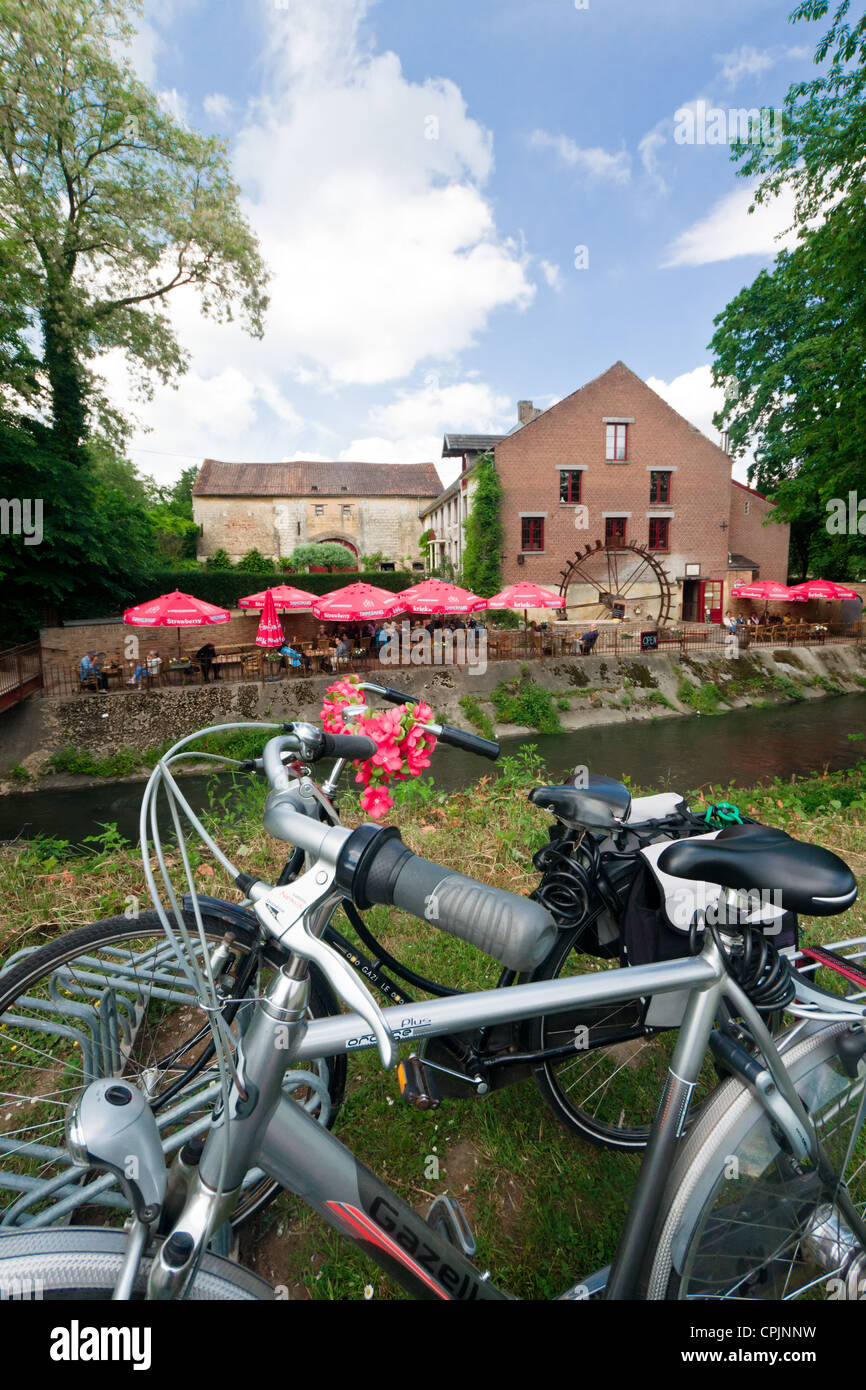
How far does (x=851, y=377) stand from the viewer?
9.92 meters

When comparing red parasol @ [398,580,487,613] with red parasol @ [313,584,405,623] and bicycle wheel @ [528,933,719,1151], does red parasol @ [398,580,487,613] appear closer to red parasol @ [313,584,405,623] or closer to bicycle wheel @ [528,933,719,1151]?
red parasol @ [313,584,405,623]

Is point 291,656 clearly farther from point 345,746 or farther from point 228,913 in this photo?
point 345,746

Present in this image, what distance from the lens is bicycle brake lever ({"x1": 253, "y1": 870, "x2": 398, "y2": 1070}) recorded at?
95cm

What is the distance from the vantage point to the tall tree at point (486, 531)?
27.2 m

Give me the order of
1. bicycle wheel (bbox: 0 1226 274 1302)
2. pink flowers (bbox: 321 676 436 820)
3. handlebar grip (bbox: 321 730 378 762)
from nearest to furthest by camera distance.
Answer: bicycle wheel (bbox: 0 1226 274 1302) → handlebar grip (bbox: 321 730 378 762) → pink flowers (bbox: 321 676 436 820)

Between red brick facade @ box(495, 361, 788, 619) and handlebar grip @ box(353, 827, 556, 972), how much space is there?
27.7m

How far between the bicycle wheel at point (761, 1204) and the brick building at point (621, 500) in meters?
27.2

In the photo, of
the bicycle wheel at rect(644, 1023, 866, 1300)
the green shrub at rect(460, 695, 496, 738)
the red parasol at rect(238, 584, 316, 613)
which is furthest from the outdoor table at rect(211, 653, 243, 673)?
the bicycle wheel at rect(644, 1023, 866, 1300)

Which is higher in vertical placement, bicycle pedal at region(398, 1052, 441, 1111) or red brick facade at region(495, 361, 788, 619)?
red brick facade at region(495, 361, 788, 619)

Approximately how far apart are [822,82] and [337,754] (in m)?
17.9

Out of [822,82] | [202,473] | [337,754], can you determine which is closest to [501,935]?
[337,754]
